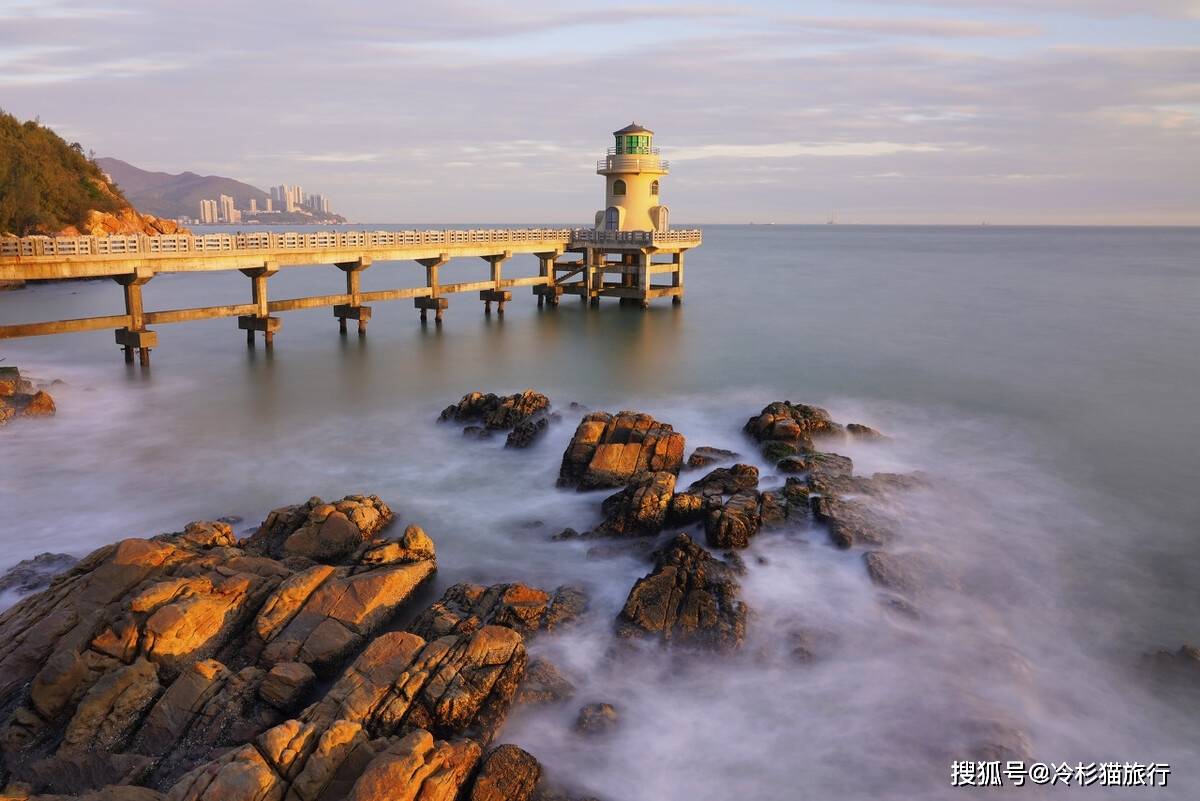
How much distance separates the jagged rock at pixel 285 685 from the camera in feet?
26.1

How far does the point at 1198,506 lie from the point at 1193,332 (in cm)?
2314

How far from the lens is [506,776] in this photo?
703 cm

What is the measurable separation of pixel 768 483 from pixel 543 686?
266 inches

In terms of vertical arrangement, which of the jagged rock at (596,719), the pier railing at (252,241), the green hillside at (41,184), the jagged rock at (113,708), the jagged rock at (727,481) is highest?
the green hillside at (41,184)

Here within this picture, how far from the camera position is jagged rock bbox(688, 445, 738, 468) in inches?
594

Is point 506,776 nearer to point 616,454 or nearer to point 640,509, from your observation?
point 640,509

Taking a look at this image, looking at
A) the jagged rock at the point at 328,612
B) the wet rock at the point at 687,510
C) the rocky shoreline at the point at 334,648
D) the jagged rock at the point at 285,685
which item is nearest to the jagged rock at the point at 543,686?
the rocky shoreline at the point at 334,648

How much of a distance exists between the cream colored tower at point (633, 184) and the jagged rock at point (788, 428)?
71.2 feet

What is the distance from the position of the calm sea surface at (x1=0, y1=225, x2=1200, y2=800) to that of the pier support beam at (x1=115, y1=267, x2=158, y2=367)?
0.78 m

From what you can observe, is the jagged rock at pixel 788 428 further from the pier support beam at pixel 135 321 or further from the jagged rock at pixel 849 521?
the pier support beam at pixel 135 321

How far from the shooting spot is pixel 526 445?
16969mm

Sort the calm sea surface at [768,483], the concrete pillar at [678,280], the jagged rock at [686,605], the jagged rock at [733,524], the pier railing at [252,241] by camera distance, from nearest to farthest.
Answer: the calm sea surface at [768,483], the jagged rock at [686,605], the jagged rock at [733,524], the pier railing at [252,241], the concrete pillar at [678,280]

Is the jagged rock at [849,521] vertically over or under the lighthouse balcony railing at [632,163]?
under

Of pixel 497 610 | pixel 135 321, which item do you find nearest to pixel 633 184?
pixel 135 321
